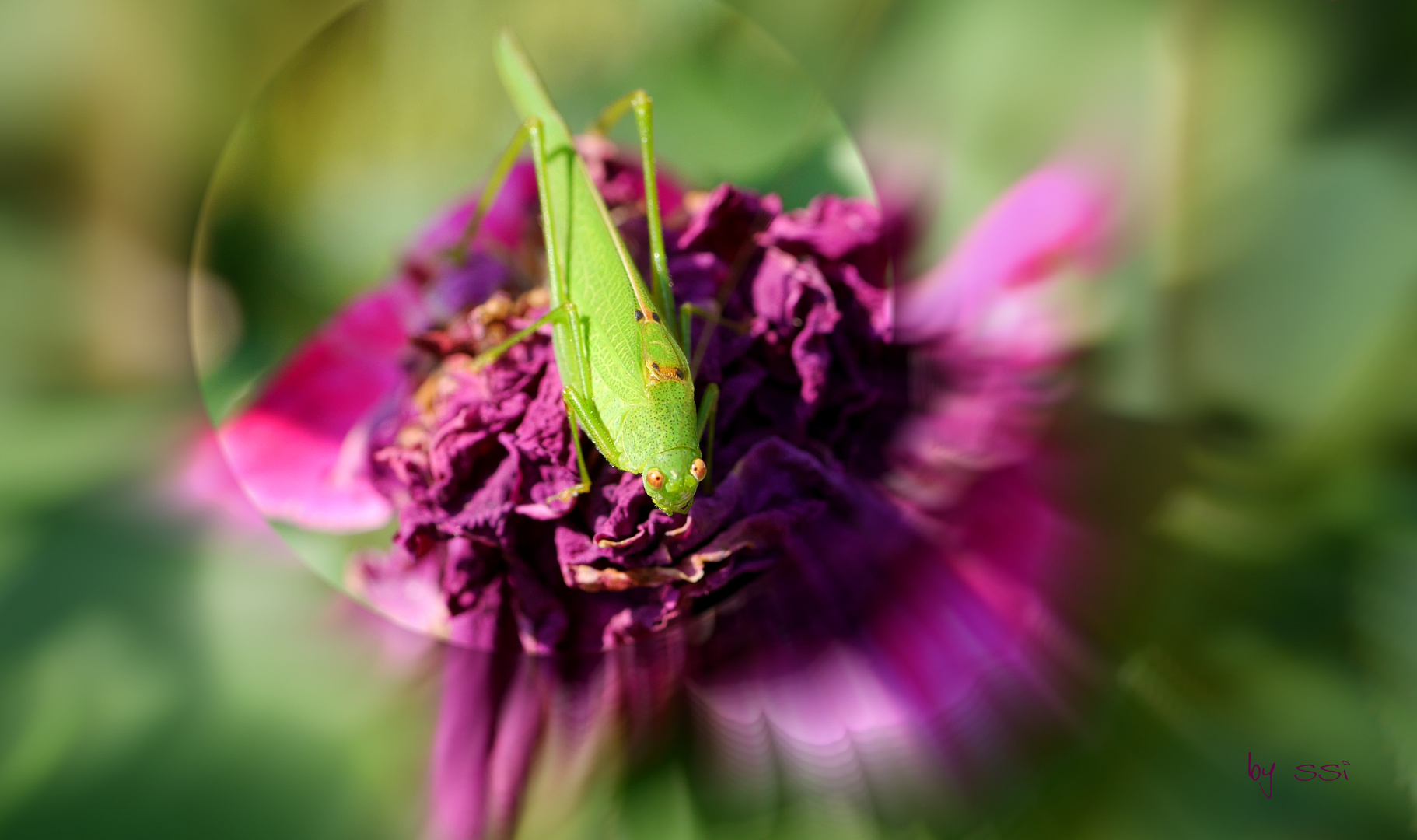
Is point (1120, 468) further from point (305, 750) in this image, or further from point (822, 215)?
point (305, 750)

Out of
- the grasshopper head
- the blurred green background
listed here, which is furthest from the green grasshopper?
A: the blurred green background

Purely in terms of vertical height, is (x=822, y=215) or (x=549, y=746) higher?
(x=822, y=215)

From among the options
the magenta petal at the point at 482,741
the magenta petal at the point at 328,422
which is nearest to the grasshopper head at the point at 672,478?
the magenta petal at the point at 482,741

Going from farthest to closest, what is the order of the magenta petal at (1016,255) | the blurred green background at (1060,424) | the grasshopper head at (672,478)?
the grasshopper head at (672,478)
the magenta petal at (1016,255)
the blurred green background at (1060,424)

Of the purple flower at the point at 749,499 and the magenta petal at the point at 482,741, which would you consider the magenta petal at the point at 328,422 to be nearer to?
the purple flower at the point at 749,499

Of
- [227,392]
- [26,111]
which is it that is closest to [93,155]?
[26,111]

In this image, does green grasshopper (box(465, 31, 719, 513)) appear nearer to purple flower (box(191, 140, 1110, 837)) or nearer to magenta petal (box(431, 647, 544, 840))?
purple flower (box(191, 140, 1110, 837))

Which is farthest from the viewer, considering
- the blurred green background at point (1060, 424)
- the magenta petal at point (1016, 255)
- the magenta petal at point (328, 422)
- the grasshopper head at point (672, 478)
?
the magenta petal at point (328, 422)
